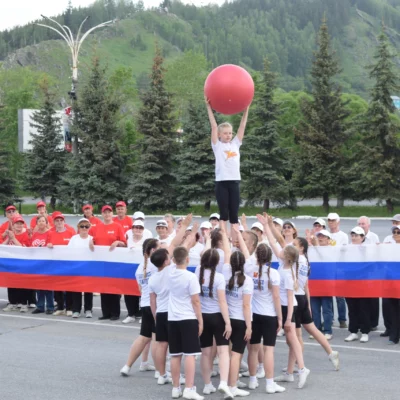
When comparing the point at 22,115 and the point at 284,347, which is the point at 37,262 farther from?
the point at 22,115

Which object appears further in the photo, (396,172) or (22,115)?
(22,115)

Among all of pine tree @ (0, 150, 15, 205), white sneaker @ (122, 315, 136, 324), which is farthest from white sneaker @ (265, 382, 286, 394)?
pine tree @ (0, 150, 15, 205)

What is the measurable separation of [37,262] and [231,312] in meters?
7.11

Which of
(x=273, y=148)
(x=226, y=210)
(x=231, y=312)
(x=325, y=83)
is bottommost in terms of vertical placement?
(x=231, y=312)

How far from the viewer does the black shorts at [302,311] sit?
9.30 meters

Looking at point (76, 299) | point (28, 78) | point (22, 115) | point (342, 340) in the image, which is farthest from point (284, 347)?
point (28, 78)

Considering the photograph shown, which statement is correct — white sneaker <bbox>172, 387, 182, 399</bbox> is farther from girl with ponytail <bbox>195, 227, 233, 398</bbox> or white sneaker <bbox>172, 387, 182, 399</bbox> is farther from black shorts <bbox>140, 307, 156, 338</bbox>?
black shorts <bbox>140, 307, 156, 338</bbox>

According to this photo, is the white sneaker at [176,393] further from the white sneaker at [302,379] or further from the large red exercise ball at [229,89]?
the large red exercise ball at [229,89]

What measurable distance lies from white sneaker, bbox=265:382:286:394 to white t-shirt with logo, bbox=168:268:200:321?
4.22ft

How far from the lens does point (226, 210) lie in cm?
1009

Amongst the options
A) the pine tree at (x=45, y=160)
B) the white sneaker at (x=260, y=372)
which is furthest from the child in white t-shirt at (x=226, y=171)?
the pine tree at (x=45, y=160)

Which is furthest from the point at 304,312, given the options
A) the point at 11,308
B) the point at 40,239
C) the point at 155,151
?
the point at 155,151

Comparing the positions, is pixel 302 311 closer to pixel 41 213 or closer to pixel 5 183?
pixel 41 213

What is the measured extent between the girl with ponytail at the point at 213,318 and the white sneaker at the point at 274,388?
617mm
